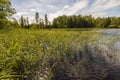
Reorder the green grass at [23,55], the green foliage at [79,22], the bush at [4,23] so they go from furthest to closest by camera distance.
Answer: the green foliage at [79,22] → the bush at [4,23] → the green grass at [23,55]

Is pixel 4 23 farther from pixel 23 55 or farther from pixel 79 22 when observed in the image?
pixel 79 22

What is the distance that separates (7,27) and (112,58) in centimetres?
791

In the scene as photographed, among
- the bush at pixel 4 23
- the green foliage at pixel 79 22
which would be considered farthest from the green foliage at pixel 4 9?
the green foliage at pixel 79 22

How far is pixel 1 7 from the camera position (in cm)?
1684

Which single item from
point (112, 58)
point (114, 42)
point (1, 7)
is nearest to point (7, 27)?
point (1, 7)

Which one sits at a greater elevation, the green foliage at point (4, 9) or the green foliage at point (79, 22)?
the green foliage at point (4, 9)

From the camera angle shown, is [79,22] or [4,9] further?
[79,22]

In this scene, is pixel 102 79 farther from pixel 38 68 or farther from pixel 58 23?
pixel 58 23

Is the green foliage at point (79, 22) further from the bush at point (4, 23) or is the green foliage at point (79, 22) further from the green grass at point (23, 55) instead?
the bush at point (4, 23)

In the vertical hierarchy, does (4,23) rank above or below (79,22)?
above

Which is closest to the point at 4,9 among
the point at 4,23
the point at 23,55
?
the point at 4,23

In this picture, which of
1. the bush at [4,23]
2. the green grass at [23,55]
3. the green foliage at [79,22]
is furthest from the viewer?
the green foliage at [79,22]

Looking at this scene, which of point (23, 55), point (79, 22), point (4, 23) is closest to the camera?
point (23, 55)

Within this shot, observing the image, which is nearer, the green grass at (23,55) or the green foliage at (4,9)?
the green grass at (23,55)
